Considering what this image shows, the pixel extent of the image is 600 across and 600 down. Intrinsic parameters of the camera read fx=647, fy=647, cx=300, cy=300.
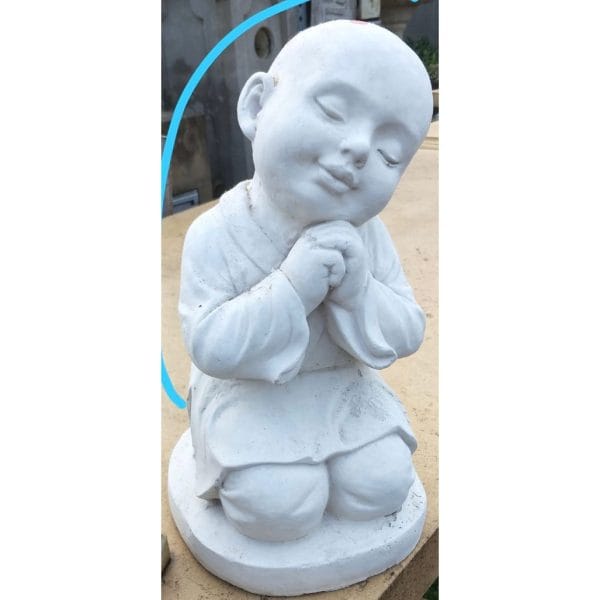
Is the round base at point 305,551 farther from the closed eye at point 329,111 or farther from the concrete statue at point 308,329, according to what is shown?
the closed eye at point 329,111

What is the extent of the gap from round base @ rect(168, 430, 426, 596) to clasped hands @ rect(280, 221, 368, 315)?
56cm

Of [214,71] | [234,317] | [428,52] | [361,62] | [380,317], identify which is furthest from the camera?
[428,52]

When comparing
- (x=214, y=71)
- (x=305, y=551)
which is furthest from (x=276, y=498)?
(x=214, y=71)

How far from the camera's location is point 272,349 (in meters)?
1.33

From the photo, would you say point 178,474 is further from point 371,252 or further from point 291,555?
point 371,252

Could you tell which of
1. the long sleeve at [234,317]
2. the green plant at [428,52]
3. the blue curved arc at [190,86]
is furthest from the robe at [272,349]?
the green plant at [428,52]

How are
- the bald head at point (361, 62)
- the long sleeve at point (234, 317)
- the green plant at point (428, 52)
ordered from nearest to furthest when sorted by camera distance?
the bald head at point (361, 62)
the long sleeve at point (234, 317)
the green plant at point (428, 52)

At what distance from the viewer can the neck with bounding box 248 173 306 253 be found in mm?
1350

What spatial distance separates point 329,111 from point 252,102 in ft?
0.68

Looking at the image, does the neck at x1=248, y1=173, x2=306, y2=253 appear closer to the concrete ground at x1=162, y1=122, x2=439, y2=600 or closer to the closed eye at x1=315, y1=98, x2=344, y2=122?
the closed eye at x1=315, y1=98, x2=344, y2=122

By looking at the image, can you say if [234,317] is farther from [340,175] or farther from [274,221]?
[340,175]

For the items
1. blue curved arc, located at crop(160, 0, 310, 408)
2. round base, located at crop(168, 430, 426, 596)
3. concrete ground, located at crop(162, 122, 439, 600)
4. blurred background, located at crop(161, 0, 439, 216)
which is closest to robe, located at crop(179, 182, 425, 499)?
round base, located at crop(168, 430, 426, 596)

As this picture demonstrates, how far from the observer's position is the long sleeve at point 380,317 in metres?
1.40

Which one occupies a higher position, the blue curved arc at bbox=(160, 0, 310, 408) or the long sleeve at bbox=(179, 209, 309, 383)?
the blue curved arc at bbox=(160, 0, 310, 408)
